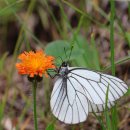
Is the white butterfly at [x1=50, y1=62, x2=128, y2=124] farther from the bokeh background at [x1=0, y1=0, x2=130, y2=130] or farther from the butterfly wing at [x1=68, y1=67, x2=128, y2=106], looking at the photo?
the bokeh background at [x1=0, y1=0, x2=130, y2=130]

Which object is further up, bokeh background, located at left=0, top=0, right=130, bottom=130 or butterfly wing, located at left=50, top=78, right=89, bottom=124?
bokeh background, located at left=0, top=0, right=130, bottom=130

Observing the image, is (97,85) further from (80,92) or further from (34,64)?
(34,64)

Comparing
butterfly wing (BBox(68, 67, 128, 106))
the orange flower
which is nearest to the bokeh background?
butterfly wing (BBox(68, 67, 128, 106))

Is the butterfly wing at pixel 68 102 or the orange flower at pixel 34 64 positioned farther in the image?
the butterfly wing at pixel 68 102

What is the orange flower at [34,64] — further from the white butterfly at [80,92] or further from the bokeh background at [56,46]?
the bokeh background at [56,46]

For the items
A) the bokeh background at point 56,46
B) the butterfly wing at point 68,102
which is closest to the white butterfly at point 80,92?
the butterfly wing at point 68,102
